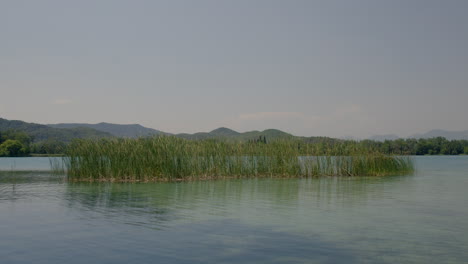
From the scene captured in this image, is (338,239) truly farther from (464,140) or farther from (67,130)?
(67,130)

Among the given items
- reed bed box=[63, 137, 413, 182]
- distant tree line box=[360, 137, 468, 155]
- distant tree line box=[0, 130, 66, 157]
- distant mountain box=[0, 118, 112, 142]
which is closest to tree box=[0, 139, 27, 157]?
distant tree line box=[0, 130, 66, 157]

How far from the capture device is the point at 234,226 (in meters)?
8.67

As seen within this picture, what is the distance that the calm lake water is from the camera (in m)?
6.54

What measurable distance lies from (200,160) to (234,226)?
11289mm

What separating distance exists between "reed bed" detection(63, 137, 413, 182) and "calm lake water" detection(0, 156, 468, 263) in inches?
153

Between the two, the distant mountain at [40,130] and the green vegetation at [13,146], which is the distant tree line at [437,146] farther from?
the distant mountain at [40,130]

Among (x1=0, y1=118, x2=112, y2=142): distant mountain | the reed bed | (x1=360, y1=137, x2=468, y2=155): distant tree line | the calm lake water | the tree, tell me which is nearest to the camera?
the calm lake water

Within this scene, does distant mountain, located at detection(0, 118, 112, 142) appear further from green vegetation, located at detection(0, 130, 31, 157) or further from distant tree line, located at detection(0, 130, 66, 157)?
green vegetation, located at detection(0, 130, 31, 157)

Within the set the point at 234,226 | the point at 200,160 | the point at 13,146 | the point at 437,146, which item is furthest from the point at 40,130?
the point at 234,226

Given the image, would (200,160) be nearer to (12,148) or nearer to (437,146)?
(12,148)

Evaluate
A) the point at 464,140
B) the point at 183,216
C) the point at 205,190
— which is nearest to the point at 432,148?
the point at 464,140

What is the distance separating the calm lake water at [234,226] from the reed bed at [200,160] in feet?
12.8

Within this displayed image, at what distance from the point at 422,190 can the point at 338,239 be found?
32.6ft

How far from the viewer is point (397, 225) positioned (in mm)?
8828
